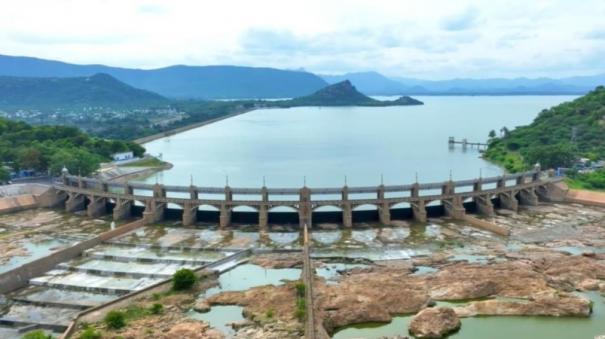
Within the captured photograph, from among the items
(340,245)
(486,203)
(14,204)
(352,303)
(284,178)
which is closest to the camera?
(352,303)

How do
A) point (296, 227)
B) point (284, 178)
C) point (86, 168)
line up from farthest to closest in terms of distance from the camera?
point (284, 178)
point (86, 168)
point (296, 227)

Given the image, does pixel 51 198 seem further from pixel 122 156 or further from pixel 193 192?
pixel 122 156

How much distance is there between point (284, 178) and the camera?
79875mm

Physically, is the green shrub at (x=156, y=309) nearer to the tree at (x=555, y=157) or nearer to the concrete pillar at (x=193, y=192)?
the concrete pillar at (x=193, y=192)

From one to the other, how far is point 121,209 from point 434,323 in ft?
118

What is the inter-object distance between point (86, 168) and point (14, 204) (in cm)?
1477

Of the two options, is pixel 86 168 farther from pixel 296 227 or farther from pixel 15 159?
pixel 296 227

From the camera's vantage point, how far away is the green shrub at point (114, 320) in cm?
2953

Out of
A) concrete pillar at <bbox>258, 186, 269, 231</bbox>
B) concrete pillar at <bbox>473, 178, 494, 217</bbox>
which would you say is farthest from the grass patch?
concrete pillar at <bbox>473, 178, 494, 217</bbox>

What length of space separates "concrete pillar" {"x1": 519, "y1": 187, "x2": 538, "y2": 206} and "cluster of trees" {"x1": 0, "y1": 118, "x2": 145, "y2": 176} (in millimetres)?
54794

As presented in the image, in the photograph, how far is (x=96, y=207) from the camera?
185ft

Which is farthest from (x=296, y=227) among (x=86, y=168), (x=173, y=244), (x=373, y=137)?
(x=373, y=137)

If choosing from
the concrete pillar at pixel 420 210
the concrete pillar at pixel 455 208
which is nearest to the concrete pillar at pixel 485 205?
the concrete pillar at pixel 455 208

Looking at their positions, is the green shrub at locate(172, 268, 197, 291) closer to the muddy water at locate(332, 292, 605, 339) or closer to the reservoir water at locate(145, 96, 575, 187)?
the muddy water at locate(332, 292, 605, 339)
